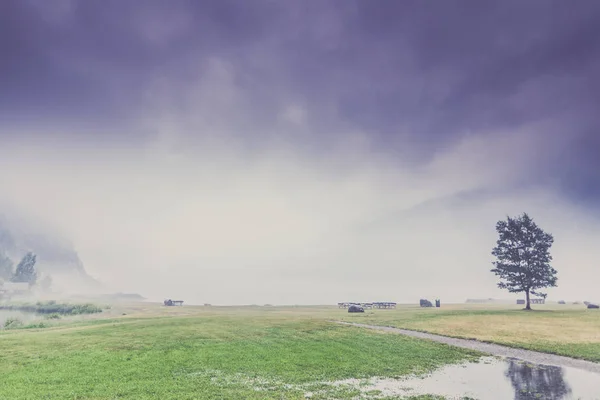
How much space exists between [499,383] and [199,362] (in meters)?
23.5

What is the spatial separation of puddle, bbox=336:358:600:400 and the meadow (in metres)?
1.75

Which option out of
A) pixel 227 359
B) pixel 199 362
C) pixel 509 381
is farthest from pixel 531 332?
pixel 199 362

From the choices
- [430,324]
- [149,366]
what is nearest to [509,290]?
[430,324]

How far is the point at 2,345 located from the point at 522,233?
364 ft

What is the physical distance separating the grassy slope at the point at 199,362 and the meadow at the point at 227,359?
75 millimetres

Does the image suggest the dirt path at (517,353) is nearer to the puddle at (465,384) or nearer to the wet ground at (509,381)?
the wet ground at (509,381)

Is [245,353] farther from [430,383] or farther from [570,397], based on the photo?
[570,397]

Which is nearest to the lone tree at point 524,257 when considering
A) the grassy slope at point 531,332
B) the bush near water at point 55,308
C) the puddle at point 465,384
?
the grassy slope at point 531,332

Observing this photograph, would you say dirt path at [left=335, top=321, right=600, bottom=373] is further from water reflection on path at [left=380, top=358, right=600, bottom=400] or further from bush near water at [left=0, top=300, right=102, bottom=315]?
bush near water at [left=0, top=300, right=102, bottom=315]

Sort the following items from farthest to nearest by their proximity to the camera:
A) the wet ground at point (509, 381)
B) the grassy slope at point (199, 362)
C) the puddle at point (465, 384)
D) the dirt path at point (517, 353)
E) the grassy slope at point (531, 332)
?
the grassy slope at point (531, 332), the dirt path at point (517, 353), the grassy slope at point (199, 362), the wet ground at point (509, 381), the puddle at point (465, 384)

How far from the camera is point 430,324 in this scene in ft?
192

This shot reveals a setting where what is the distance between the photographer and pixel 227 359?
31.8m

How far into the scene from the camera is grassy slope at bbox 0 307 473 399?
886 inches

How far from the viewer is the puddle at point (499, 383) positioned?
2142cm
